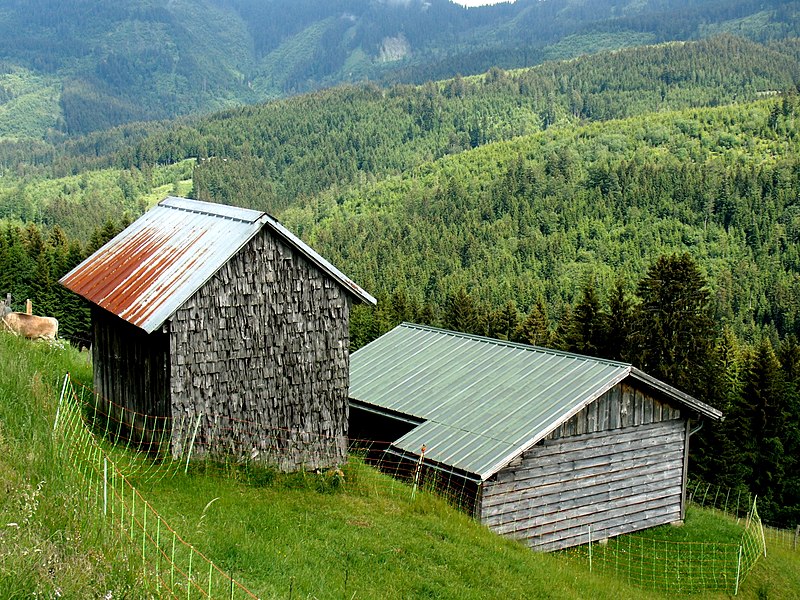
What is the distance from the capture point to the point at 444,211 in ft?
518

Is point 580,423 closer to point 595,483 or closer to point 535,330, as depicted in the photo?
point 595,483

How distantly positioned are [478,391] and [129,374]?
790 cm

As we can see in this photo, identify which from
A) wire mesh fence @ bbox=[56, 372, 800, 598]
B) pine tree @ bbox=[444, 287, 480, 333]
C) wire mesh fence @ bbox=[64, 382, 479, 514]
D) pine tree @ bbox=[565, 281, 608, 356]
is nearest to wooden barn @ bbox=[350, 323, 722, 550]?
wire mesh fence @ bbox=[56, 372, 800, 598]

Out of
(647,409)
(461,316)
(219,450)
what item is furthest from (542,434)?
(461,316)

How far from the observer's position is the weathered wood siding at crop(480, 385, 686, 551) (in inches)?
749

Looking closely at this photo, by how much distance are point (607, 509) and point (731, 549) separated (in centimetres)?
297

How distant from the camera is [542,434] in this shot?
1862 cm

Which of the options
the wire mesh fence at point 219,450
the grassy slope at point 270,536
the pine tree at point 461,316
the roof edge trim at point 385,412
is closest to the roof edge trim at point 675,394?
the grassy slope at point 270,536

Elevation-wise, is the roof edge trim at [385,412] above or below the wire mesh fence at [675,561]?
above

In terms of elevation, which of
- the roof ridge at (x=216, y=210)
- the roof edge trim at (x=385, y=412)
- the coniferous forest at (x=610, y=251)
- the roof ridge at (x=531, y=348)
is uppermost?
the roof ridge at (x=216, y=210)

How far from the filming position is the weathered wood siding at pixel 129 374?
51.8 ft

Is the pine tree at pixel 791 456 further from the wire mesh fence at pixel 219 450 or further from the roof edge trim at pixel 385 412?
the wire mesh fence at pixel 219 450

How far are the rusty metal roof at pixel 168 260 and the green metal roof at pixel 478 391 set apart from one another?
3.80m

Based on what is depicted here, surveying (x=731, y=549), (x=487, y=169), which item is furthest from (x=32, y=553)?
(x=487, y=169)
